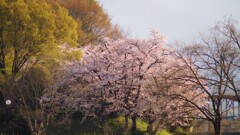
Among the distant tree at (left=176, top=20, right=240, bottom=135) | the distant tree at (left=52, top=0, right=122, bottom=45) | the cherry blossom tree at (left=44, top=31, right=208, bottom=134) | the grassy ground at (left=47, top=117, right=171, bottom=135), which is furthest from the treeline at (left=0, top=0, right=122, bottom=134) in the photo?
the distant tree at (left=52, top=0, right=122, bottom=45)

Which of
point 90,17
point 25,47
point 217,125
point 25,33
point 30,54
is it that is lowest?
point 217,125

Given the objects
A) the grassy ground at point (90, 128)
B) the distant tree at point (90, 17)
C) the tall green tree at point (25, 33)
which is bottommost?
the grassy ground at point (90, 128)

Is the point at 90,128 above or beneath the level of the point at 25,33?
beneath

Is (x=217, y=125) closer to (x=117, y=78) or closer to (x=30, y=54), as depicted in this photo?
(x=117, y=78)

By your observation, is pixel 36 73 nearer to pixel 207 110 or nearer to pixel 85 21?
pixel 207 110

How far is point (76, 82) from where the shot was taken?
21938mm

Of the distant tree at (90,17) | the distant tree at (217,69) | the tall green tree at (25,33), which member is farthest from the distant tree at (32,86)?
the distant tree at (90,17)

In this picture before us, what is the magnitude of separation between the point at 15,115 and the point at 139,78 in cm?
745

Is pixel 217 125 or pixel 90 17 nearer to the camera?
pixel 217 125

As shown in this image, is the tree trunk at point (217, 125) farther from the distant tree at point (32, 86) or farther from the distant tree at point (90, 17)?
the distant tree at point (90, 17)

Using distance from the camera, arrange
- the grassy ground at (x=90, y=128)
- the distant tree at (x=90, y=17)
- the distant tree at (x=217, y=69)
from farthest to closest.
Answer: the distant tree at (x=90, y=17)
the grassy ground at (x=90, y=128)
the distant tree at (x=217, y=69)

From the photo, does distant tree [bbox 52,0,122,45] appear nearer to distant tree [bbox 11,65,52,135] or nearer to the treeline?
the treeline

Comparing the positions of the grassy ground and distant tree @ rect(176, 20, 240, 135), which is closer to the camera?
distant tree @ rect(176, 20, 240, 135)

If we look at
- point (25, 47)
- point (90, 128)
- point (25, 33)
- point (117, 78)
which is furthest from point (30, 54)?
point (90, 128)
